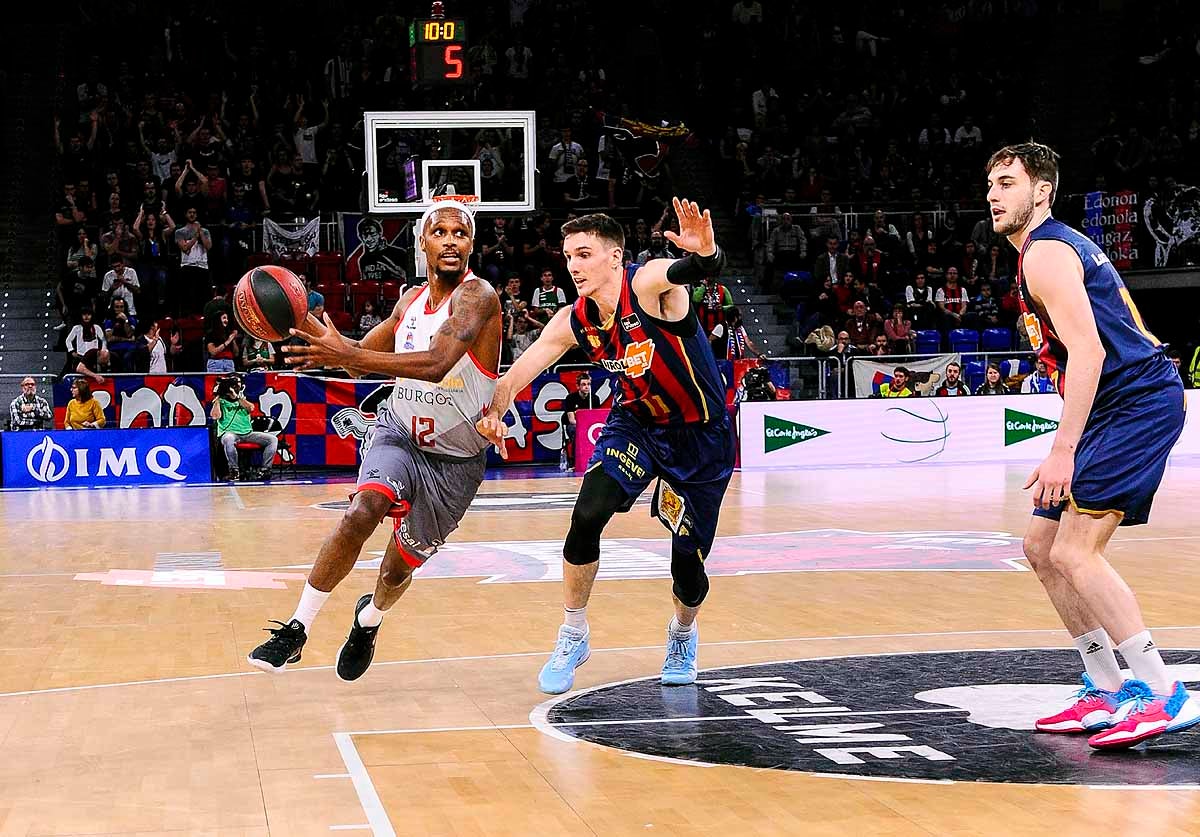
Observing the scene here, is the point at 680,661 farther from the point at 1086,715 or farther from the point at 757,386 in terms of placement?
the point at 757,386

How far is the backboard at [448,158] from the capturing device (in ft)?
57.5

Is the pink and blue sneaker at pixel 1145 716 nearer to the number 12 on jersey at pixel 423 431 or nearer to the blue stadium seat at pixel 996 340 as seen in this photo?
the number 12 on jersey at pixel 423 431

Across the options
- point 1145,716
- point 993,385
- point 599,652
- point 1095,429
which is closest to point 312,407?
point 993,385

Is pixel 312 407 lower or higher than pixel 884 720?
lower

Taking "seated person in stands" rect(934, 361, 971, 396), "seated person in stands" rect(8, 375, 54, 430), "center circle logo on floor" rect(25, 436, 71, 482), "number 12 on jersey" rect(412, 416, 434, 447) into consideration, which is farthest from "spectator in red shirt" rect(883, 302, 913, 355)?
"number 12 on jersey" rect(412, 416, 434, 447)

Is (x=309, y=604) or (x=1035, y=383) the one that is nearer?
(x=309, y=604)

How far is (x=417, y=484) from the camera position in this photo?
→ 663 centimetres

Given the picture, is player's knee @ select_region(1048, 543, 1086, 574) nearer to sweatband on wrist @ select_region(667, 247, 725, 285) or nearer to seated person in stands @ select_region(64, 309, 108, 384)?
sweatband on wrist @ select_region(667, 247, 725, 285)

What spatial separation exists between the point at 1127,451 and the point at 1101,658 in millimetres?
852

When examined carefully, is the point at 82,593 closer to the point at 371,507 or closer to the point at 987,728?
the point at 371,507

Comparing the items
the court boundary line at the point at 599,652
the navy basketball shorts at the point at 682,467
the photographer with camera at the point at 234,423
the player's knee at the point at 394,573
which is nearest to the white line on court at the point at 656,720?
the player's knee at the point at 394,573

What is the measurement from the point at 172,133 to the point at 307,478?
703 centimetres

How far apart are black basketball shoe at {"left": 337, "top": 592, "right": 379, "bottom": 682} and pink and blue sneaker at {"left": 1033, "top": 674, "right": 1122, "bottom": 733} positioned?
2849 mm

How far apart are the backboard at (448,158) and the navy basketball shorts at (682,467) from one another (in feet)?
35.5
